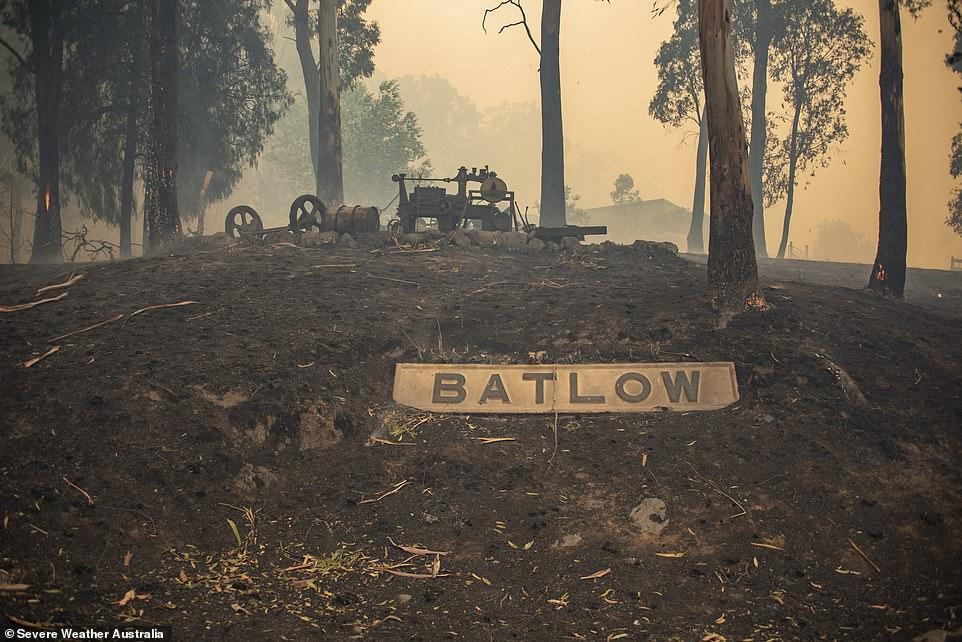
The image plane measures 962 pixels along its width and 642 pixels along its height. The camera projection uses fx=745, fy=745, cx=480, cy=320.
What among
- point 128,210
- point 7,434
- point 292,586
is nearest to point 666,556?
point 292,586

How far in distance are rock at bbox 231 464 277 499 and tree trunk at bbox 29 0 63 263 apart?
18.7 m

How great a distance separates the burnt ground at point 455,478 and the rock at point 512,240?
5553mm

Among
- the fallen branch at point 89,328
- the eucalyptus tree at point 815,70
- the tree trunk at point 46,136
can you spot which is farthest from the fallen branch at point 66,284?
the eucalyptus tree at point 815,70

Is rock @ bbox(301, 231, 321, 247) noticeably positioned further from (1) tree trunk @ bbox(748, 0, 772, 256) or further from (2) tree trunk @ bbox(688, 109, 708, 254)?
(2) tree trunk @ bbox(688, 109, 708, 254)

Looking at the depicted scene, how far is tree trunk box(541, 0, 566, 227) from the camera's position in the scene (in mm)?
25297

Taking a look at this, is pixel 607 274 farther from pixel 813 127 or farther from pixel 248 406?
pixel 813 127

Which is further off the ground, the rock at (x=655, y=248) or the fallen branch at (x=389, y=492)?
the rock at (x=655, y=248)

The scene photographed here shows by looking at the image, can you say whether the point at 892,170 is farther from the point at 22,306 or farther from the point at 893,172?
the point at 22,306

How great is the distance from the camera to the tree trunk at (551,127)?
25297mm

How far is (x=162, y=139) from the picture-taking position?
63.5 ft

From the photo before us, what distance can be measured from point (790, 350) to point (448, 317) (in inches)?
198

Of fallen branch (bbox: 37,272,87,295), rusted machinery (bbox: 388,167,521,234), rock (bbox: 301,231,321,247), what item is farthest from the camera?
rusted machinery (bbox: 388,167,521,234)

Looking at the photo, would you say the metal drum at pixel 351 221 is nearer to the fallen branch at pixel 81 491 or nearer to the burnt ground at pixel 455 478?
the burnt ground at pixel 455 478

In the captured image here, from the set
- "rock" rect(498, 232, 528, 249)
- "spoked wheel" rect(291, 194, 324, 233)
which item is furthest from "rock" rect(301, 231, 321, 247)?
"rock" rect(498, 232, 528, 249)
